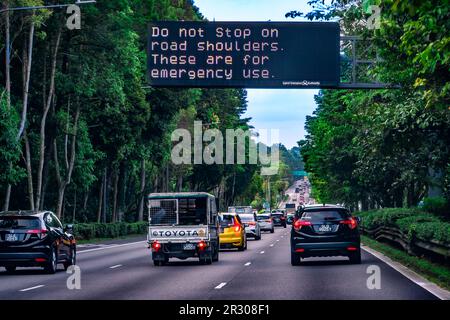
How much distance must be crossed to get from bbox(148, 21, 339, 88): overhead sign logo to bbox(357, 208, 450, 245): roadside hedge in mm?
5577

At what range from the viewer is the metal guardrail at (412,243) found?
78.0 feet

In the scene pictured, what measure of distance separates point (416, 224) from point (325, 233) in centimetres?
367

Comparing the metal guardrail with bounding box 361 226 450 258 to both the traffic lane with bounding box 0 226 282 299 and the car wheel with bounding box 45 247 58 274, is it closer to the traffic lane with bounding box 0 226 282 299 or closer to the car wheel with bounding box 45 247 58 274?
the traffic lane with bounding box 0 226 282 299

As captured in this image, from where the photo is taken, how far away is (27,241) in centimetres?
2452

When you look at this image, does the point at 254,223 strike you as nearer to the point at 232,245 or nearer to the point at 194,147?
the point at 232,245

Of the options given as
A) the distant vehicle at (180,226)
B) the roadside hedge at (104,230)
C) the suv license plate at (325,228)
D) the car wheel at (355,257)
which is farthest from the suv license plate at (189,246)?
the roadside hedge at (104,230)

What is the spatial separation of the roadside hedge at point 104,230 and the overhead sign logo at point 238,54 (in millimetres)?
24079

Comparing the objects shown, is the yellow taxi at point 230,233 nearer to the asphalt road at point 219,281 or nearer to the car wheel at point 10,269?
the asphalt road at point 219,281

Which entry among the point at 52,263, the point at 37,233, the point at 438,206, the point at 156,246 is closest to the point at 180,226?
the point at 156,246

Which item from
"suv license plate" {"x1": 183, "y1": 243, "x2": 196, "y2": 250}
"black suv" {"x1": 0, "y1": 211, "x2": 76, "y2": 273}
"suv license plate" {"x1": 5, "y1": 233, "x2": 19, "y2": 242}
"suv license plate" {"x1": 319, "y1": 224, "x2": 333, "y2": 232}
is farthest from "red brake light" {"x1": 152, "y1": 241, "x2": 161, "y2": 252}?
"suv license plate" {"x1": 5, "y1": 233, "x2": 19, "y2": 242}

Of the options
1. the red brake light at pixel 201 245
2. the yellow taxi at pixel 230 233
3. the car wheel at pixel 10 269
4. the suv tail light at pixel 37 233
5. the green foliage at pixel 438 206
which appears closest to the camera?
the suv tail light at pixel 37 233

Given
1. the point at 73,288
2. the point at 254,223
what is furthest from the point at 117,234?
the point at 73,288

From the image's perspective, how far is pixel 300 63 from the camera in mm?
30109

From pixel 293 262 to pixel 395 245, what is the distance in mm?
12756
